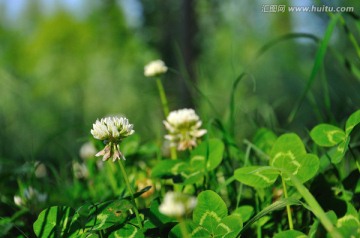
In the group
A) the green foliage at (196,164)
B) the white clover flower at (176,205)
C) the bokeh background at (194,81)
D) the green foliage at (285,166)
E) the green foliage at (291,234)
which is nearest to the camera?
the white clover flower at (176,205)

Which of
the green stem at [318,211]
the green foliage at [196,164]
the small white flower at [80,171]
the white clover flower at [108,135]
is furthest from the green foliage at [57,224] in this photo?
the small white flower at [80,171]

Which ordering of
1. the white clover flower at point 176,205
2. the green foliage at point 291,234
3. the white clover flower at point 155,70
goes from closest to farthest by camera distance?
1. the white clover flower at point 176,205
2. the green foliage at point 291,234
3. the white clover flower at point 155,70

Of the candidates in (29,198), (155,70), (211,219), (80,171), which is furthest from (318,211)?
(80,171)

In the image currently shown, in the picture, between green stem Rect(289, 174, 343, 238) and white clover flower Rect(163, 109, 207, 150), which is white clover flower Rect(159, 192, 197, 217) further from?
white clover flower Rect(163, 109, 207, 150)

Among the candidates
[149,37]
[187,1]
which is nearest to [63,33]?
[149,37]

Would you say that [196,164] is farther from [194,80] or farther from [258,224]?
[194,80]

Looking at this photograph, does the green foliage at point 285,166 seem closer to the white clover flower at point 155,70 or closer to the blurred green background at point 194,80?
the blurred green background at point 194,80

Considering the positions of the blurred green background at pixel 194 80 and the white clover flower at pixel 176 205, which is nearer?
the white clover flower at pixel 176 205
